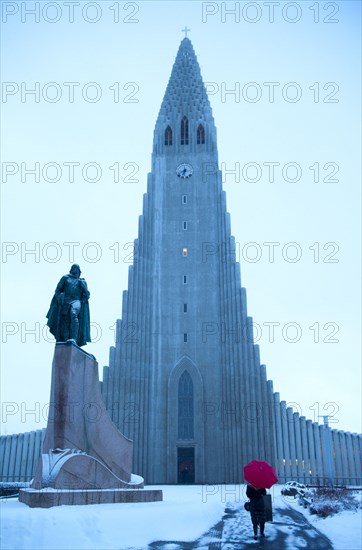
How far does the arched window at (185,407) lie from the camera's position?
36969 millimetres

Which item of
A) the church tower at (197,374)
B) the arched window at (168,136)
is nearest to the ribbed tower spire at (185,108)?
the arched window at (168,136)

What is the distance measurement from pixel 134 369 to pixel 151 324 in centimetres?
380

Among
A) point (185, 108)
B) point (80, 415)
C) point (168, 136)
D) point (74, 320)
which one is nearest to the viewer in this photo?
point (80, 415)

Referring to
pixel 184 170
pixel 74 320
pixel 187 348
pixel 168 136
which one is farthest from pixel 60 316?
pixel 168 136

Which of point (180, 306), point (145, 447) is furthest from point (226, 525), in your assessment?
point (180, 306)

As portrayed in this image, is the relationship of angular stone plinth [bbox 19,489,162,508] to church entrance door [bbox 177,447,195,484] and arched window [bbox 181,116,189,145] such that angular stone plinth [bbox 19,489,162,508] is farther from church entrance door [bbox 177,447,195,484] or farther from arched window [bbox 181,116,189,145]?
arched window [bbox 181,116,189,145]

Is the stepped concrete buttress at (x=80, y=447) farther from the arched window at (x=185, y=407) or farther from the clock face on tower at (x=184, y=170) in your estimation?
the clock face on tower at (x=184, y=170)

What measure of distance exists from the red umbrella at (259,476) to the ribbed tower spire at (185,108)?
38.2 metres

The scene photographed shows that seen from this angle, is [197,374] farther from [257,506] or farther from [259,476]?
[257,506]

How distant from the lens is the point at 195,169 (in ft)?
147

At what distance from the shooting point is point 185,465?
36.2m

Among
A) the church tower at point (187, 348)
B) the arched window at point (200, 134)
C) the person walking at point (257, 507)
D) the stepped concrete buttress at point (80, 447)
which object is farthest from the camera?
the arched window at point (200, 134)

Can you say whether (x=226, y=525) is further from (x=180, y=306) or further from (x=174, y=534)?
(x=180, y=306)

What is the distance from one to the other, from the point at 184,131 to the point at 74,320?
1390 inches
